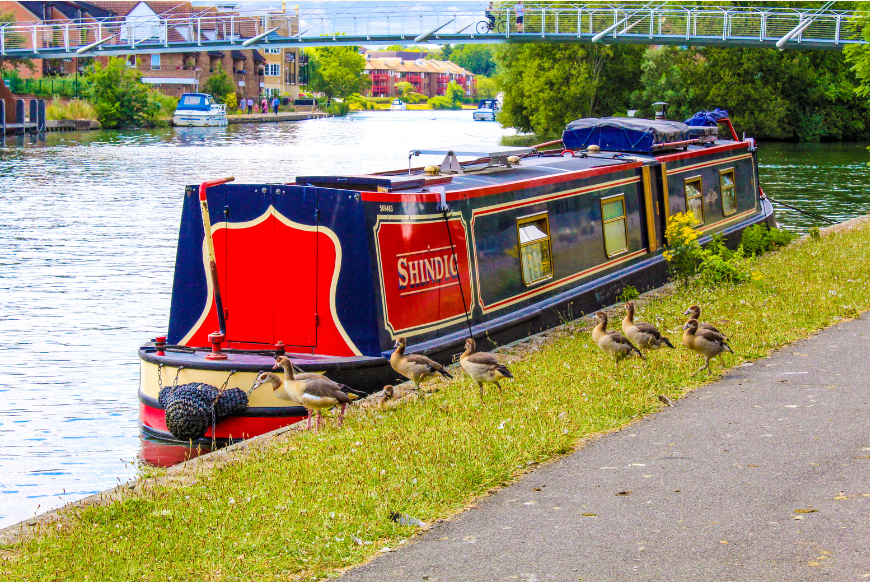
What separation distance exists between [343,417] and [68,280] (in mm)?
12604

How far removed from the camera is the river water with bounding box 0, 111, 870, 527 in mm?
10305

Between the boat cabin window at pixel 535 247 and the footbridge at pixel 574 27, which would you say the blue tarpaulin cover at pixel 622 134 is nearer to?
the boat cabin window at pixel 535 247

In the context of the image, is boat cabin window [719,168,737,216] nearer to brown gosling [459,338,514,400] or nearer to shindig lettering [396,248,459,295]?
shindig lettering [396,248,459,295]

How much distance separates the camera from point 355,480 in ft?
22.2

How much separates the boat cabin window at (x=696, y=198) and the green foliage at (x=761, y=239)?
112 cm

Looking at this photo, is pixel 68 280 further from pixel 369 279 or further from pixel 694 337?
pixel 694 337

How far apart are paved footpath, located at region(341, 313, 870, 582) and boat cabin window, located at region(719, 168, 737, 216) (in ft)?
33.4

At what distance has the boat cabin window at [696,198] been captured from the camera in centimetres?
1692

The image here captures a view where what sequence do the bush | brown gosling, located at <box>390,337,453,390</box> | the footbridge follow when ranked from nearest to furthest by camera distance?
brown gosling, located at <box>390,337,453,390</box> → the footbridge → the bush

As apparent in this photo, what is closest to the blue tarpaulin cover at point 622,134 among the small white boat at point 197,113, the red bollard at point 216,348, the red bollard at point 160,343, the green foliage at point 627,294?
the green foliage at point 627,294

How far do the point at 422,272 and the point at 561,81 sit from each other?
184 ft

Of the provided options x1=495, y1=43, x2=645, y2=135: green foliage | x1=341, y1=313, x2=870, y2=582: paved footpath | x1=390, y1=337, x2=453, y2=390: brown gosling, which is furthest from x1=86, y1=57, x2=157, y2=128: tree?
x1=341, y1=313, x2=870, y2=582: paved footpath

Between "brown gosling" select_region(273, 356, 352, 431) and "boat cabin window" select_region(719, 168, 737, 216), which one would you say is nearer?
"brown gosling" select_region(273, 356, 352, 431)

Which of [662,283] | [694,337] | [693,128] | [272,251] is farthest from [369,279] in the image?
[693,128]
